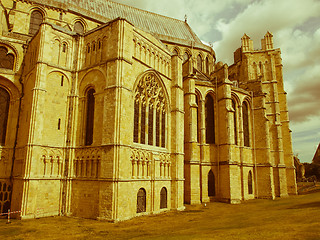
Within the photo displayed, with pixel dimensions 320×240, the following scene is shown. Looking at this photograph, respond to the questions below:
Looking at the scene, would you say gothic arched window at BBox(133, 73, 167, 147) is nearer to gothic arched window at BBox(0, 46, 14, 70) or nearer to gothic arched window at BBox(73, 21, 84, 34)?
gothic arched window at BBox(0, 46, 14, 70)

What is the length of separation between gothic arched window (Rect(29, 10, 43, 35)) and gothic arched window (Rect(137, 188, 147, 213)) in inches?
692

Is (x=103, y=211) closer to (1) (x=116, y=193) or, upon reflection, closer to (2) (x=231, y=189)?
(1) (x=116, y=193)

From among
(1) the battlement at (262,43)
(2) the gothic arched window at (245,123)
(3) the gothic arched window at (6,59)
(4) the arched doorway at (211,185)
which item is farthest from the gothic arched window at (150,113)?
(1) the battlement at (262,43)

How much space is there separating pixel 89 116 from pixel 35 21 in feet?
42.1

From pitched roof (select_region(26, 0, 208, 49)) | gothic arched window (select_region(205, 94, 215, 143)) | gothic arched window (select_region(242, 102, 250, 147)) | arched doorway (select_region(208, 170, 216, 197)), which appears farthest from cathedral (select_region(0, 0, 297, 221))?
gothic arched window (select_region(242, 102, 250, 147))

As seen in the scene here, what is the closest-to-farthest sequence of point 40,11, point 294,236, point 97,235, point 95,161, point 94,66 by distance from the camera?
point 294,236, point 97,235, point 95,161, point 94,66, point 40,11

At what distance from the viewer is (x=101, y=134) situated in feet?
49.7

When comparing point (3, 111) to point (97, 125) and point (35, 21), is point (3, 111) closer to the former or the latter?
point (97, 125)

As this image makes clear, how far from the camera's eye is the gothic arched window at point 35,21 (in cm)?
2250

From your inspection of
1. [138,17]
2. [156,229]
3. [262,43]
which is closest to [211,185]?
[156,229]

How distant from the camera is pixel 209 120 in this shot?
2586 centimetres

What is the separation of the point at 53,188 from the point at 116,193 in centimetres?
435

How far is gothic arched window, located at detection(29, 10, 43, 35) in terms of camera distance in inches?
886

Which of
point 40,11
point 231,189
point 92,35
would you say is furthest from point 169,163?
point 40,11
